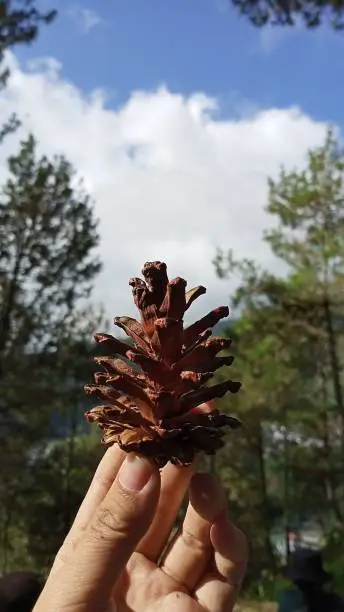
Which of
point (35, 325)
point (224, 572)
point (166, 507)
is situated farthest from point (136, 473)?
point (35, 325)

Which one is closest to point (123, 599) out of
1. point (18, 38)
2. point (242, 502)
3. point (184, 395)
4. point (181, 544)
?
point (181, 544)

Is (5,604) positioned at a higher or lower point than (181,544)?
lower

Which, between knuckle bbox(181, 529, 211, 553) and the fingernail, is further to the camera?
knuckle bbox(181, 529, 211, 553)

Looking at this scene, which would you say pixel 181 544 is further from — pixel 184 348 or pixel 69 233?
pixel 69 233

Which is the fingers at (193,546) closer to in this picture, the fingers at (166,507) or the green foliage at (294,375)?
the fingers at (166,507)

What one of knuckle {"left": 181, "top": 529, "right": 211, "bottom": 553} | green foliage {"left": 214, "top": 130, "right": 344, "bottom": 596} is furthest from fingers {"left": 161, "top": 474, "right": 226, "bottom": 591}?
green foliage {"left": 214, "top": 130, "right": 344, "bottom": 596}

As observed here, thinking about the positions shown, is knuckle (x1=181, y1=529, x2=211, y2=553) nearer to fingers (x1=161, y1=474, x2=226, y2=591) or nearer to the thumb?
fingers (x1=161, y1=474, x2=226, y2=591)

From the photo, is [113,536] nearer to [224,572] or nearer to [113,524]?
[113,524]
